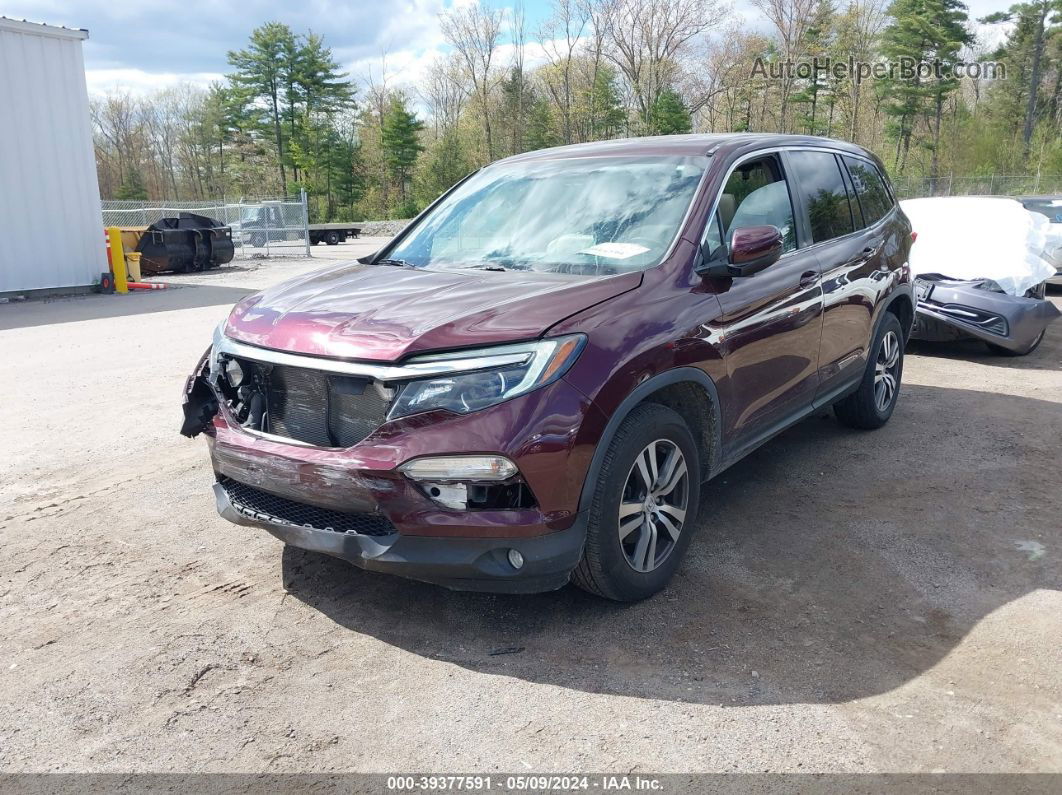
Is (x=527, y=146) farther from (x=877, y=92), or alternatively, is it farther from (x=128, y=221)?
(x=128, y=221)

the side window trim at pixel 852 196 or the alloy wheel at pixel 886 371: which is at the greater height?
the side window trim at pixel 852 196

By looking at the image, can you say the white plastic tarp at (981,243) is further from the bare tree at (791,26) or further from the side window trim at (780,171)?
the bare tree at (791,26)

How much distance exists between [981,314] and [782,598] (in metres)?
6.17

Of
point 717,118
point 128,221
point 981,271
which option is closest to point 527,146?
point 717,118

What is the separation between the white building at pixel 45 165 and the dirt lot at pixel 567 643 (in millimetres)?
12527

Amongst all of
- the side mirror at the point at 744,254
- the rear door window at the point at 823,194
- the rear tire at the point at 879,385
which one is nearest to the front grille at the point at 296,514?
the side mirror at the point at 744,254

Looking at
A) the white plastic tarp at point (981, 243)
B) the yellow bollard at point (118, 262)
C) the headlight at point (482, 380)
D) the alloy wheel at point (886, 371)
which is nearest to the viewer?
the headlight at point (482, 380)

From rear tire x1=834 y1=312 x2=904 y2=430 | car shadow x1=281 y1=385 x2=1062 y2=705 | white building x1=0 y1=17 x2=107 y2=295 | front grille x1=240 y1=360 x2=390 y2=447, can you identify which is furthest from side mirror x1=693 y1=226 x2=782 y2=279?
white building x1=0 y1=17 x2=107 y2=295

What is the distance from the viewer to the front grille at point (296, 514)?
3.06m

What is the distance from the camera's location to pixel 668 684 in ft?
9.77

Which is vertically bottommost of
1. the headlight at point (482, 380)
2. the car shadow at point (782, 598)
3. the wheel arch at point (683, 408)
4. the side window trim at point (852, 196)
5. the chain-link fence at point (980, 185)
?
the car shadow at point (782, 598)

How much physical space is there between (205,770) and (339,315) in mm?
1625

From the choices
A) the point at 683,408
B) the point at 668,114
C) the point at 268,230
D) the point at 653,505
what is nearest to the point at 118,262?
the point at 268,230

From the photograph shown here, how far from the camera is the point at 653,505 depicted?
345cm
